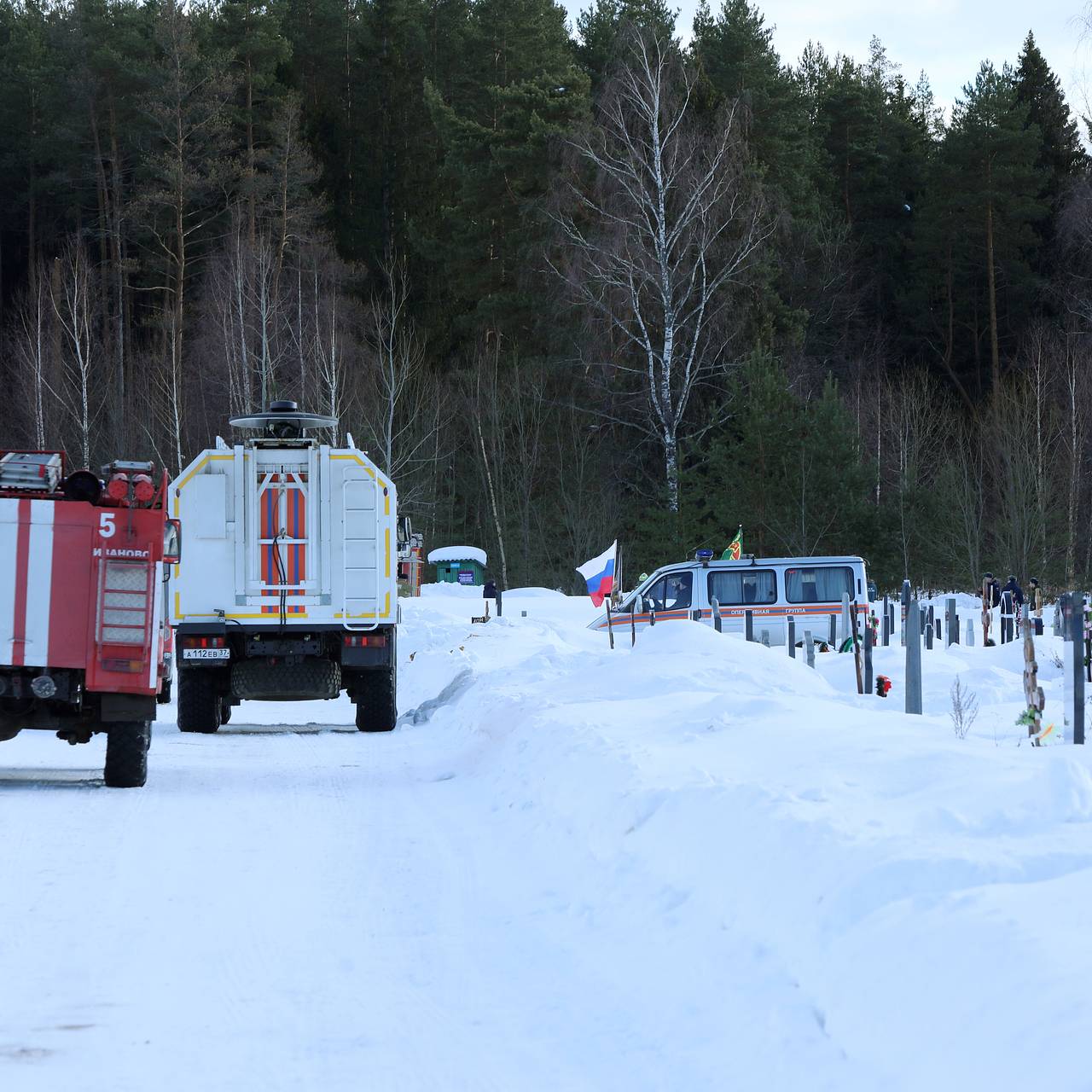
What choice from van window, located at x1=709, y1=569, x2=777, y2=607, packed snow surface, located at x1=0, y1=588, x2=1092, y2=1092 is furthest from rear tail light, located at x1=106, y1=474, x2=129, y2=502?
van window, located at x1=709, y1=569, x2=777, y2=607

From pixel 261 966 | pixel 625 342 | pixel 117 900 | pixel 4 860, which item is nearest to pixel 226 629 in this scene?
pixel 4 860

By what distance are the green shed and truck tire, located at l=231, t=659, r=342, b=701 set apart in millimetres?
37172

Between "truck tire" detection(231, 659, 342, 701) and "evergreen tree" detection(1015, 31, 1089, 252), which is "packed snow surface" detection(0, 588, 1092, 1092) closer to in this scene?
"truck tire" detection(231, 659, 342, 701)

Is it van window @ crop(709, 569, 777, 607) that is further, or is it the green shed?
the green shed

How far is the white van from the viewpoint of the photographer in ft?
94.6

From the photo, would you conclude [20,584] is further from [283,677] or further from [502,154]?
[502,154]

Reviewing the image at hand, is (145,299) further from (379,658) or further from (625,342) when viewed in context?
(379,658)

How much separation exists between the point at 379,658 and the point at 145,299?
180 feet

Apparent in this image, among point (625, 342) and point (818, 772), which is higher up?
point (625, 342)

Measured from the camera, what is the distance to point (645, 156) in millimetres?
42906

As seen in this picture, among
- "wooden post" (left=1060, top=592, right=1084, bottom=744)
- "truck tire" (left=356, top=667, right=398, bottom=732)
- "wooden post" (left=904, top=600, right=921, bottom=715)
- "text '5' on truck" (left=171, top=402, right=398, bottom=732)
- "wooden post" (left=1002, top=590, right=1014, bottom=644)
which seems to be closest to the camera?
"wooden post" (left=1060, top=592, right=1084, bottom=744)

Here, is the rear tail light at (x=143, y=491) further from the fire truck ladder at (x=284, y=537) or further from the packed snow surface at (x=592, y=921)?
the fire truck ladder at (x=284, y=537)

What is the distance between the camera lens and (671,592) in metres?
28.9

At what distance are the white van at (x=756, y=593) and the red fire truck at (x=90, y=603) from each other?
16971 mm
